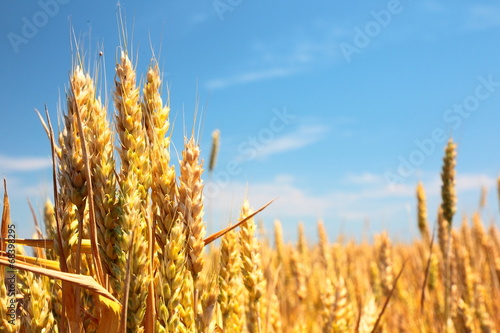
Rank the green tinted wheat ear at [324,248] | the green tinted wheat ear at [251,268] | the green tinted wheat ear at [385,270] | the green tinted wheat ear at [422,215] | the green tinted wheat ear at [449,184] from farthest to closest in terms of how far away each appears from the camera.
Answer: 1. the green tinted wheat ear at [324,248]
2. the green tinted wheat ear at [422,215]
3. the green tinted wheat ear at [385,270]
4. the green tinted wheat ear at [449,184]
5. the green tinted wheat ear at [251,268]

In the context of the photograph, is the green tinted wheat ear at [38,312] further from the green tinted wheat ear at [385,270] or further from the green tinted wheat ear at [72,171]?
the green tinted wheat ear at [385,270]

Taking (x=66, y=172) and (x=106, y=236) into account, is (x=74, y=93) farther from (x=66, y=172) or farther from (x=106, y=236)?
(x=106, y=236)

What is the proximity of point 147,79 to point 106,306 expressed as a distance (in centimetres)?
64

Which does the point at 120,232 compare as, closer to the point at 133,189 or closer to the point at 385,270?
the point at 133,189

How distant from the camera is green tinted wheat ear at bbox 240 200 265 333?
1.91 meters

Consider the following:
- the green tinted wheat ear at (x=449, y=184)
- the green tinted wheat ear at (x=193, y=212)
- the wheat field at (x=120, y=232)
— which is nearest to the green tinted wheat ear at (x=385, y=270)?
the green tinted wheat ear at (x=449, y=184)

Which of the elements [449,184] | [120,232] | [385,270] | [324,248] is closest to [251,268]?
[120,232]

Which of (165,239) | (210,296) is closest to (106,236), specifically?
(165,239)

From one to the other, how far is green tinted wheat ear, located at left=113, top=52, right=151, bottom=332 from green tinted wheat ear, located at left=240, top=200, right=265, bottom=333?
0.71 meters

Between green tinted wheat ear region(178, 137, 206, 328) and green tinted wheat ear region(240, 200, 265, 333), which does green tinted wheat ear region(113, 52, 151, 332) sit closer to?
green tinted wheat ear region(178, 137, 206, 328)

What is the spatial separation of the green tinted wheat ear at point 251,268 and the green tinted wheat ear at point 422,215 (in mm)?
2917

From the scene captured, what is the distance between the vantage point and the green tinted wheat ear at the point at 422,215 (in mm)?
4500

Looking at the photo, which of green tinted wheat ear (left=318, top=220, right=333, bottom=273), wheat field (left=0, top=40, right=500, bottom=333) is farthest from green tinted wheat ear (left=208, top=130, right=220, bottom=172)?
wheat field (left=0, top=40, right=500, bottom=333)

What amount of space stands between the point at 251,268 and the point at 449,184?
158 cm
